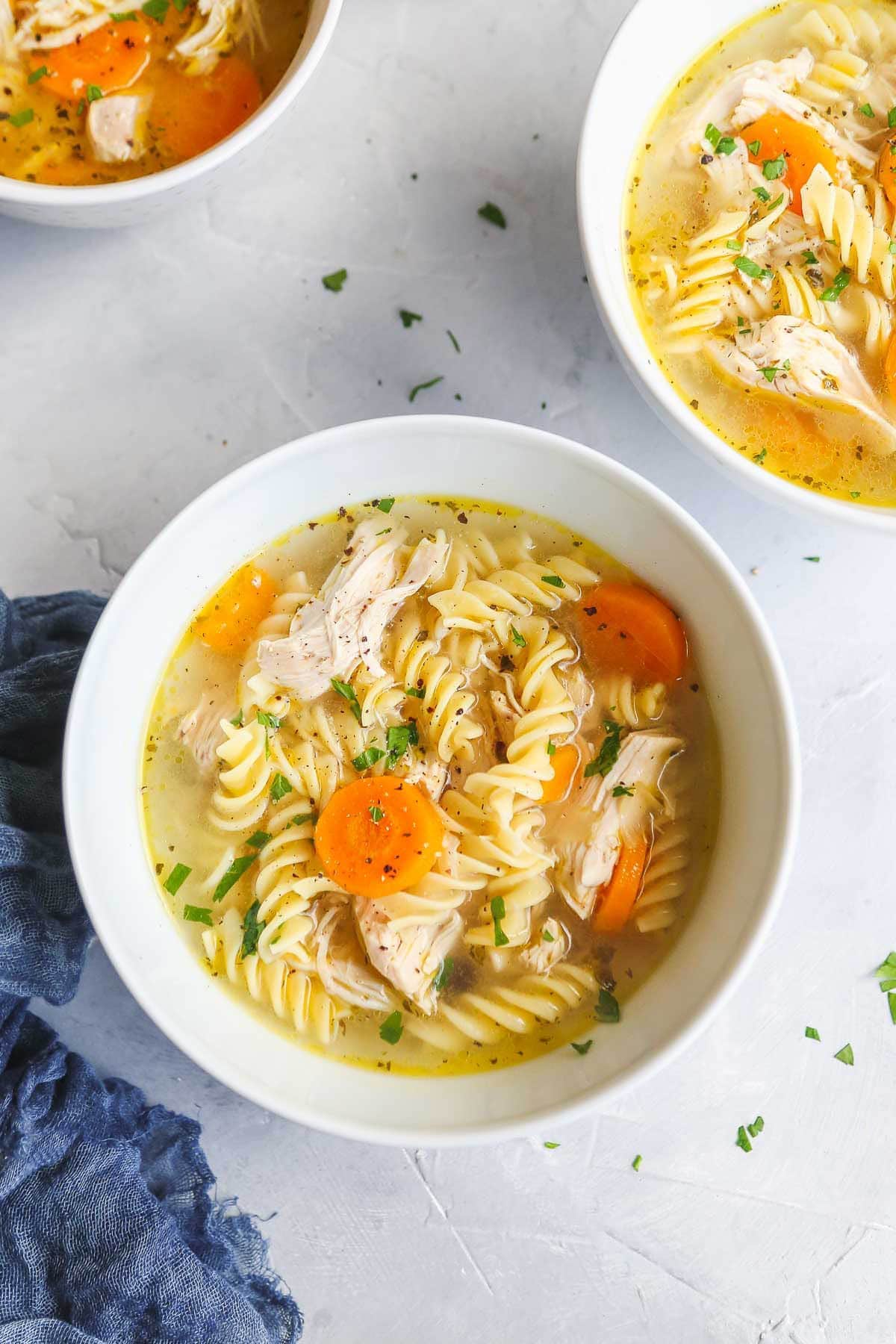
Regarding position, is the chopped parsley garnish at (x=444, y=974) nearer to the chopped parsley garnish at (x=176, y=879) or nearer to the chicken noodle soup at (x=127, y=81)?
the chopped parsley garnish at (x=176, y=879)

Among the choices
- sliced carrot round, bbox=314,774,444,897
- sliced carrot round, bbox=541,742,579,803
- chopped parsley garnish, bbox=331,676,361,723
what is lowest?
sliced carrot round, bbox=314,774,444,897

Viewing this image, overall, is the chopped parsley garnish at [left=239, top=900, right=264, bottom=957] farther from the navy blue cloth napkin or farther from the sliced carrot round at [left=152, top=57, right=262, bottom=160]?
the sliced carrot round at [left=152, top=57, right=262, bottom=160]

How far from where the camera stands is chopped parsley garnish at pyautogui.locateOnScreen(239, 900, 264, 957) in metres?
2.52

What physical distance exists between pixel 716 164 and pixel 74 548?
1.88 m

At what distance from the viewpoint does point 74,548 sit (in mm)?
2914

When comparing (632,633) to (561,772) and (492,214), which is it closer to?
(561,772)

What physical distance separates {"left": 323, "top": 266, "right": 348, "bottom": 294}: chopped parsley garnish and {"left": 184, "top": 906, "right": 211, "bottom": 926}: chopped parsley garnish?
5.21 ft

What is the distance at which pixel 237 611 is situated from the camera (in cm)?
→ 262

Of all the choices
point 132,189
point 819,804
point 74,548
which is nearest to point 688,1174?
point 819,804

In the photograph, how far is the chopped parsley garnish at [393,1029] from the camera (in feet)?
8.33

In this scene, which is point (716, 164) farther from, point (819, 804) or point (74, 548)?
point (74, 548)

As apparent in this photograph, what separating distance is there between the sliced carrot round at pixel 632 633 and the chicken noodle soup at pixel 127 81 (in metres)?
1.49

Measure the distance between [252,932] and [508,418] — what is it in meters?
1.44

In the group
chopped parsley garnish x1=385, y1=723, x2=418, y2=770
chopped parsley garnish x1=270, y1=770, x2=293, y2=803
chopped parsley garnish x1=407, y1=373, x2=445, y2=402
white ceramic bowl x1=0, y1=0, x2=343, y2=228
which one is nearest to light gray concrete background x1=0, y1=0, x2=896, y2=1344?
chopped parsley garnish x1=407, y1=373, x2=445, y2=402
